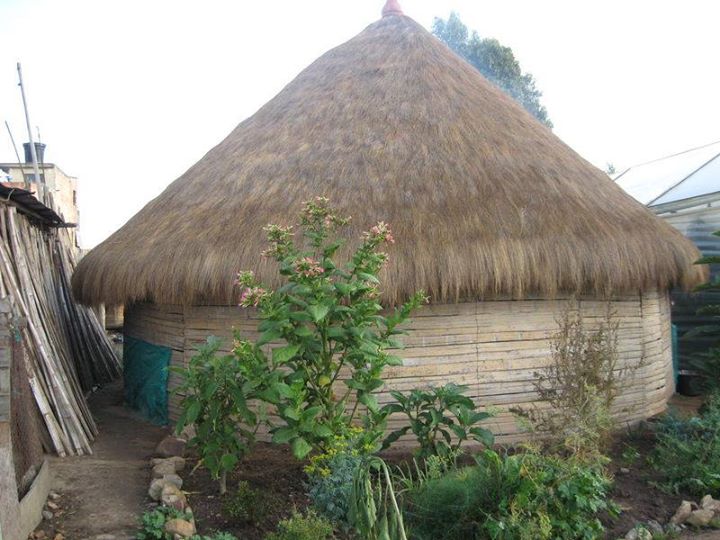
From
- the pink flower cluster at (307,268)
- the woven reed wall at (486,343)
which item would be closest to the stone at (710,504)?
the woven reed wall at (486,343)

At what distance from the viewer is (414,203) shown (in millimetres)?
6309

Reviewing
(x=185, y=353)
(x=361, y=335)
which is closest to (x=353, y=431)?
(x=361, y=335)

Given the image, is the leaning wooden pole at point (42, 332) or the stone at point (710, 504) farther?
the leaning wooden pole at point (42, 332)

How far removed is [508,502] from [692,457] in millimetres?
2210

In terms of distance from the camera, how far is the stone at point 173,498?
4.10 meters

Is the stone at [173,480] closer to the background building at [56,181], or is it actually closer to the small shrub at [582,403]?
the small shrub at [582,403]

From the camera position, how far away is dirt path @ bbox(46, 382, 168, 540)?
407cm

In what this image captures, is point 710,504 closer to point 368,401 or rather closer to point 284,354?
point 368,401

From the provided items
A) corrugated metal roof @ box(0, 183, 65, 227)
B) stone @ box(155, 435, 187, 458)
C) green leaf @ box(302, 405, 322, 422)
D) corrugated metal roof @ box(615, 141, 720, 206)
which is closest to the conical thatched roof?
corrugated metal roof @ box(0, 183, 65, 227)

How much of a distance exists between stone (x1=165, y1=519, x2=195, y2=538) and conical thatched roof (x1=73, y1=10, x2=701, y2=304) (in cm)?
245

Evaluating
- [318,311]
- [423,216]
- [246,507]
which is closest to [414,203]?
[423,216]

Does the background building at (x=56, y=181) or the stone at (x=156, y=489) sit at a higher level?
the background building at (x=56, y=181)

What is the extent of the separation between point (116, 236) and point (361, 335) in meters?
4.85

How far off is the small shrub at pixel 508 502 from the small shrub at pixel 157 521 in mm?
1435
